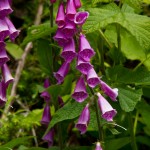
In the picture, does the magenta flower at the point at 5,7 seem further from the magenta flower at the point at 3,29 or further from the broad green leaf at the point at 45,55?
the broad green leaf at the point at 45,55

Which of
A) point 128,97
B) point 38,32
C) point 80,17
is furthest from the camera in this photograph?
point 38,32

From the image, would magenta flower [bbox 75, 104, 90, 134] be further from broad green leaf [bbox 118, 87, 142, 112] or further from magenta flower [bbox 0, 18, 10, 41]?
magenta flower [bbox 0, 18, 10, 41]

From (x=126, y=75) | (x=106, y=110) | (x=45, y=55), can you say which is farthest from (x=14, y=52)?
(x=106, y=110)

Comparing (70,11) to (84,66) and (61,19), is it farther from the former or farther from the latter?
(84,66)

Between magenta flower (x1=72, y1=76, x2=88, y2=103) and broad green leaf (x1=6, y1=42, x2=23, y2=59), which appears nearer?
magenta flower (x1=72, y1=76, x2=88, y2=103)

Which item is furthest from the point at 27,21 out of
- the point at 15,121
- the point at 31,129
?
the point at 15,121

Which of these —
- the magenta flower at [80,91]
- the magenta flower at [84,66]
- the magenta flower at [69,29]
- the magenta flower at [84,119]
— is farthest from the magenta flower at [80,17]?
the magenta flower at [84,119]

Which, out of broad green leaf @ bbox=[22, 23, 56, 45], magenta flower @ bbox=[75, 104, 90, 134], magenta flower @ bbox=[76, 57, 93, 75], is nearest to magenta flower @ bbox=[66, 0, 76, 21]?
magenta flower @ bbox=[76, 57, 93, 75]
